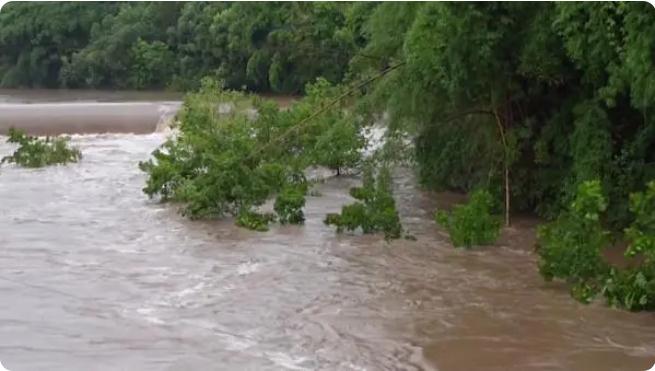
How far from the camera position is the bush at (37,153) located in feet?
72.8

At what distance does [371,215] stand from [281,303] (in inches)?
138

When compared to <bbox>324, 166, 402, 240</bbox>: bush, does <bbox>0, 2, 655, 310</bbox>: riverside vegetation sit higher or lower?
higher

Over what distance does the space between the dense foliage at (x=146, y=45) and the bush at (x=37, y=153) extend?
60.8 feet

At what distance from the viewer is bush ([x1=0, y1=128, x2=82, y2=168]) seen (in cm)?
2219

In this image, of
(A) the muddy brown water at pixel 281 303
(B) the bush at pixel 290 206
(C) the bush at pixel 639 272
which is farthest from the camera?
(B) the bush at pixel 290 206

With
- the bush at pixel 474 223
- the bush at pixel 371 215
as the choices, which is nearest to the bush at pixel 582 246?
the bush at pixel 474 223

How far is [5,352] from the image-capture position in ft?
29.2

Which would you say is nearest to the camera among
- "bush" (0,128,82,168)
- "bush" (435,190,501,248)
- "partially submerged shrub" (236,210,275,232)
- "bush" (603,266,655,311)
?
"bush" (603,266,655,311)

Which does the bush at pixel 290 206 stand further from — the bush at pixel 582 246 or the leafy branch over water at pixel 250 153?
the bush at pixel 582 246

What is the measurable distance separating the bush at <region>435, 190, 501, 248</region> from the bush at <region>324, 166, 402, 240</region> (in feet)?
2.87

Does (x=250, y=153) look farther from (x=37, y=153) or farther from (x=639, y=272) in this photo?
(x=37, y=153)

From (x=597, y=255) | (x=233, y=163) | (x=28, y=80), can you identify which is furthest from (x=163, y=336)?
(x=28, y=80)

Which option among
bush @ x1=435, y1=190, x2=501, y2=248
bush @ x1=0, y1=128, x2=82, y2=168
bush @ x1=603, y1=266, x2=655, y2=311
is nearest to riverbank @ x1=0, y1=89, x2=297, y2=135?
bush @ x1=0, y1=128, x2=82, y2=168

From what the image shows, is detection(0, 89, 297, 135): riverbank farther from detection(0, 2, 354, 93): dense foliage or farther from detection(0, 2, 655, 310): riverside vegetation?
detection(0, 2, 655, 310): riverside vegetation
